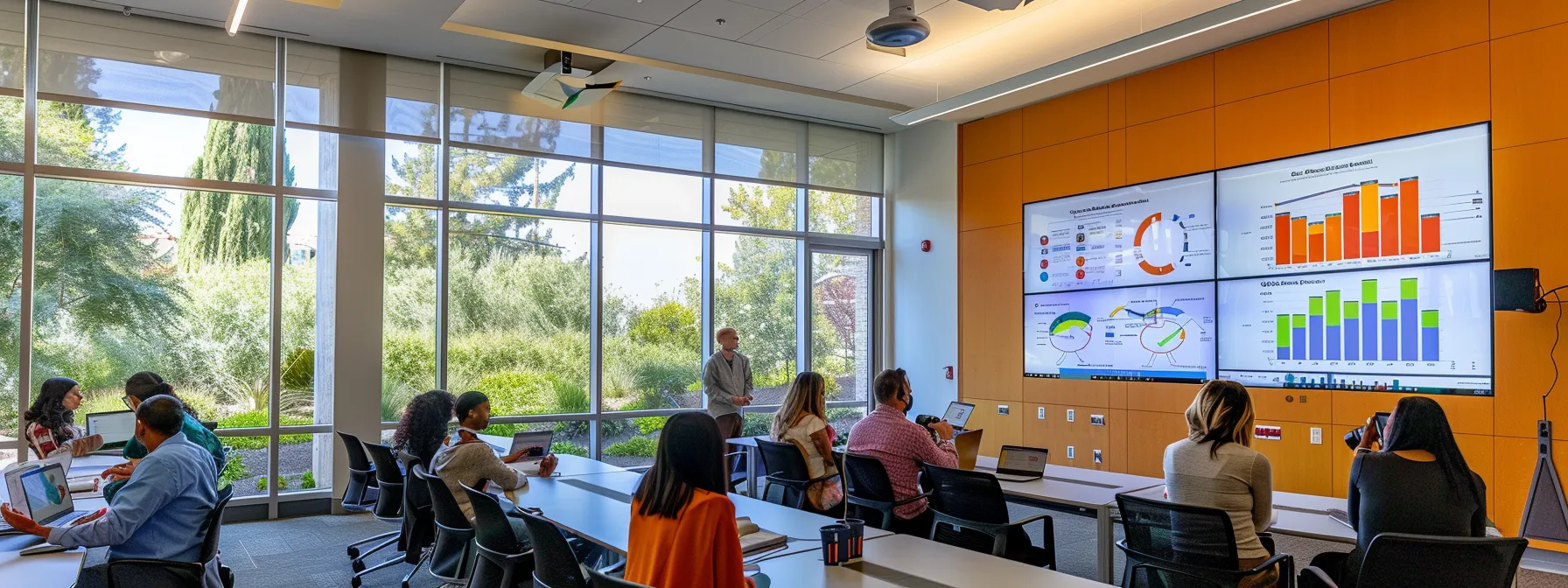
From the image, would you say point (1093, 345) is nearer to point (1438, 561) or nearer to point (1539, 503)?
point (1539, 503)

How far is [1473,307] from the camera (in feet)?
18.0

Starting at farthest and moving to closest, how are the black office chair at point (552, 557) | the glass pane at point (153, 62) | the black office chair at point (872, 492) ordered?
the glass pane at point (153, 62)
the black office chair at point (872, 492)
the black office chair at point (552, 557)

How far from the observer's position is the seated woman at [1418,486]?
118 inches

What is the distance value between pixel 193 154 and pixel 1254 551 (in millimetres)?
7211

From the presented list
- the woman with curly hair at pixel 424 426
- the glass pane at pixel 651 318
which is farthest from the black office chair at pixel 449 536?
the glass pane at pixel 651 318

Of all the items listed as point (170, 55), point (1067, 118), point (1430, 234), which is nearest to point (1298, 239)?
point (1430, 234)

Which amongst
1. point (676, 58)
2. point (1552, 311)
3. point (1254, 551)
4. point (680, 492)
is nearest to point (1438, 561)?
point (1254, 551)

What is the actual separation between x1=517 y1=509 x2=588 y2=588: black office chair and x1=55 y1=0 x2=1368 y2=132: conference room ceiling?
412 cm

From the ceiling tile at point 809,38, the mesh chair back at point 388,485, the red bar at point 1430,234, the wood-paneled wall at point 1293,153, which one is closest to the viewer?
the mesh chair back at point 388,485

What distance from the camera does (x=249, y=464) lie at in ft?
22.5

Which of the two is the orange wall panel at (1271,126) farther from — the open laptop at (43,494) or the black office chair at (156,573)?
the open laptop at (43,494)

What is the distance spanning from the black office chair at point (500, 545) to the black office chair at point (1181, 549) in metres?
2.19

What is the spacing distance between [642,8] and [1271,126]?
14.9 feet

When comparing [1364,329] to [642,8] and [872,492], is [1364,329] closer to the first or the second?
[872,492]
